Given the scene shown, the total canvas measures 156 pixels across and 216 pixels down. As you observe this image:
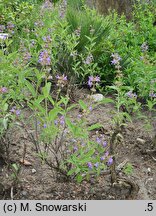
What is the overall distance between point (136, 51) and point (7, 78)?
7.22ft

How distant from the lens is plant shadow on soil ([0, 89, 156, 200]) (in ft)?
10.5

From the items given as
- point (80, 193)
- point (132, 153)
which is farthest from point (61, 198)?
→ point (132, 153)

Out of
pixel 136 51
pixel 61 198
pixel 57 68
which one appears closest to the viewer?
pixel 61 198

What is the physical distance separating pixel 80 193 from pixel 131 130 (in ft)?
3.31

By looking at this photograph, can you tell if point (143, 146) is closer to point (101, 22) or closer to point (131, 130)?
point (131, 130)

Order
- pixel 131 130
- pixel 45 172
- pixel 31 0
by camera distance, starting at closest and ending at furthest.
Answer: pixel 45 172 < pixel 131 130 < pixel 31 0

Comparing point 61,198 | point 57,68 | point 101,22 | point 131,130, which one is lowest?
point 61,198

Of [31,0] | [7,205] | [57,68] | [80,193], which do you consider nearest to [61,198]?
[80,193]

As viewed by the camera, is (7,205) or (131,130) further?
(131,130)

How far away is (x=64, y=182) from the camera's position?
10.7ft

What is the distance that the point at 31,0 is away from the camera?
7293 millimetres

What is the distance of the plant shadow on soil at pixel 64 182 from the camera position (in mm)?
3215

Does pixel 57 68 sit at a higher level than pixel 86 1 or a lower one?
lower

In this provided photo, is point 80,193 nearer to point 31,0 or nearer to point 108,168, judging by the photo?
point 108,168
